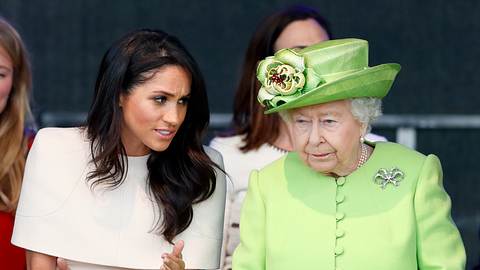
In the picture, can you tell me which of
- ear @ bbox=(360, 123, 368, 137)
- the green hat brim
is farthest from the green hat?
ear @ bbox=(360, 123, 368, 137)

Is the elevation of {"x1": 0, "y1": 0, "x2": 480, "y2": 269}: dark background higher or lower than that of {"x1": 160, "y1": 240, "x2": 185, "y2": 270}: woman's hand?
higher

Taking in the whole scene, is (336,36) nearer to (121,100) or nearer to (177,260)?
(121,100)

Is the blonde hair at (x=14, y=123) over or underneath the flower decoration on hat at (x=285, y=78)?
underneath

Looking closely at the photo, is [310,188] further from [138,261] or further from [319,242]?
[138,261]

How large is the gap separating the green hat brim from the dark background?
9.74 feet

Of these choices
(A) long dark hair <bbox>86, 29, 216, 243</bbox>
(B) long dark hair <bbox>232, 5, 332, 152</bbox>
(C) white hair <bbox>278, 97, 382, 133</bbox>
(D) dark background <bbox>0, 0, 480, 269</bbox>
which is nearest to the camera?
(C) white hair <bbox>278, 97, 382, 133</bbox>

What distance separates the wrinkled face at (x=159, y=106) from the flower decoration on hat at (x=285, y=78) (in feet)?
1.51

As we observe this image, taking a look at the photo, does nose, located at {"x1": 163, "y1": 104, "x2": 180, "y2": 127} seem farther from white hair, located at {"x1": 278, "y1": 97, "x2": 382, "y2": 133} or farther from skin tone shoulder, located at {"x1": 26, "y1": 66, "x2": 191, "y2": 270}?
white hair, located at {"x1": 278, "y1": 97, "x2": 382, "y2": 133}

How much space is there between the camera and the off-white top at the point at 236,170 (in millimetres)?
5848

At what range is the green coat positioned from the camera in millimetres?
4578

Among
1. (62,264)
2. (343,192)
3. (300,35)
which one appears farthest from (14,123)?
(343,192)

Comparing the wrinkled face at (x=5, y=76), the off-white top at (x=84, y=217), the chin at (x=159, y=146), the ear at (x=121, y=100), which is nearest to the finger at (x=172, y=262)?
the off-white top at (x=84, y=217)

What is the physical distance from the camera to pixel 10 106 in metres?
5.81

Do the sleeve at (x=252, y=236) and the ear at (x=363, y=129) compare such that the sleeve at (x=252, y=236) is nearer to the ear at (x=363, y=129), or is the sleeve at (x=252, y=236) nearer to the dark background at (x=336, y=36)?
the ear at (x=363, y=129)
